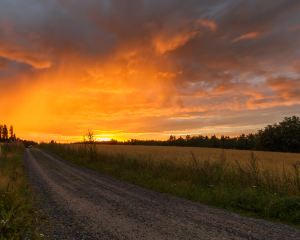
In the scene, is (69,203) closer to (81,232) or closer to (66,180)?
(81,232)

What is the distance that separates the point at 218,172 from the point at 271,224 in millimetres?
8297

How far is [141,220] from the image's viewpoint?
1174 centimetres

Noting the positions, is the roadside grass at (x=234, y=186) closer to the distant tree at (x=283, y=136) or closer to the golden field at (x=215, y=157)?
the golden field at (x=215, y=157)

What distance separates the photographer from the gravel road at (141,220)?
10086 millimetres

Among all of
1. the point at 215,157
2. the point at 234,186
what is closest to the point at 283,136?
the point at 215,157

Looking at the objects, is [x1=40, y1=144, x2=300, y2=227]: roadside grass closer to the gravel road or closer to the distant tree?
the gravel road

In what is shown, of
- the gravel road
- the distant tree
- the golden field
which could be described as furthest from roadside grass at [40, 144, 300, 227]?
the distant tree

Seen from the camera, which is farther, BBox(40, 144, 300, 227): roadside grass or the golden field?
the golden field

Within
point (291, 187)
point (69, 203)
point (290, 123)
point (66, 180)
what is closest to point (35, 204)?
point (69, 203)

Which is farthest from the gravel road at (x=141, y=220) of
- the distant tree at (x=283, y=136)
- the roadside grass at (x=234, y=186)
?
the distant tree at (x=283, y=136)

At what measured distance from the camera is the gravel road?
33.1ft

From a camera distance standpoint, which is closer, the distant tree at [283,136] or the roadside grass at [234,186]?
the roadside grass at [234,186]

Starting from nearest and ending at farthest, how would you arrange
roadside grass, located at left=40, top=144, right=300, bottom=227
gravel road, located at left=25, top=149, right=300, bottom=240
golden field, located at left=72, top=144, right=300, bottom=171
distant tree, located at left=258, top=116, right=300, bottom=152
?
gravel road, located at left=25, top=149, right=300, bottom=240 → roadside grass, located at left=40, top=144, right=300, bottom=227 → golden field, located at left=72, top=144, right=300, bottom=171 → distant tree, located at left=258, top=116, right=300, bottom=152

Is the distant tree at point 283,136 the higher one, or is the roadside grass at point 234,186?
the distant tree at point 283,136
